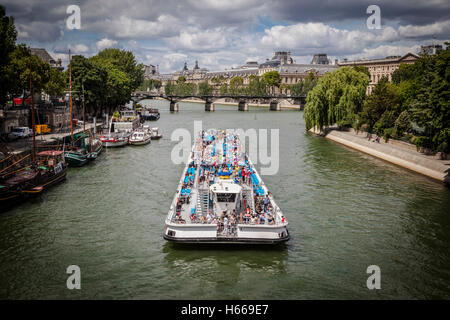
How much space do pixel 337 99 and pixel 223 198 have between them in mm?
51166

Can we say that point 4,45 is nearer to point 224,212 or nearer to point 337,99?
point 224,212

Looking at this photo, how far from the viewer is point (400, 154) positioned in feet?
150

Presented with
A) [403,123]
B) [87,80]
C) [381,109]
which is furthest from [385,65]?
[87,80]

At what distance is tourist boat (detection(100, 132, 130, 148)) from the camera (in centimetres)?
5581

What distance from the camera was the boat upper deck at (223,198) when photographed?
2144 cm

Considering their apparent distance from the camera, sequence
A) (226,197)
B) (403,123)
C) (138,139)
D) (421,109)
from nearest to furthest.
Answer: (226,197), (421,109), (403,123), (138,139)

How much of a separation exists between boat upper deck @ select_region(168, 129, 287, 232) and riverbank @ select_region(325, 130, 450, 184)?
1934 centimetres

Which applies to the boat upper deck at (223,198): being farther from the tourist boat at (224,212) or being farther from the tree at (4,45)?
the tree at (4,45)

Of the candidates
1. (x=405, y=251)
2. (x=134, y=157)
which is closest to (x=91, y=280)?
(x=405, y=251)

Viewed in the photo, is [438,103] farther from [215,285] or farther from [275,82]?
[275,82]

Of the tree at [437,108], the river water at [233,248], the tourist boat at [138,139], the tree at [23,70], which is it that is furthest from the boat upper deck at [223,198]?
the tourist boat at [138,139]

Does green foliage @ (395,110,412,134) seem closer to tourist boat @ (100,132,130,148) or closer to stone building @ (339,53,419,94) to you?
tourist boat @ (100,132,130,148)
